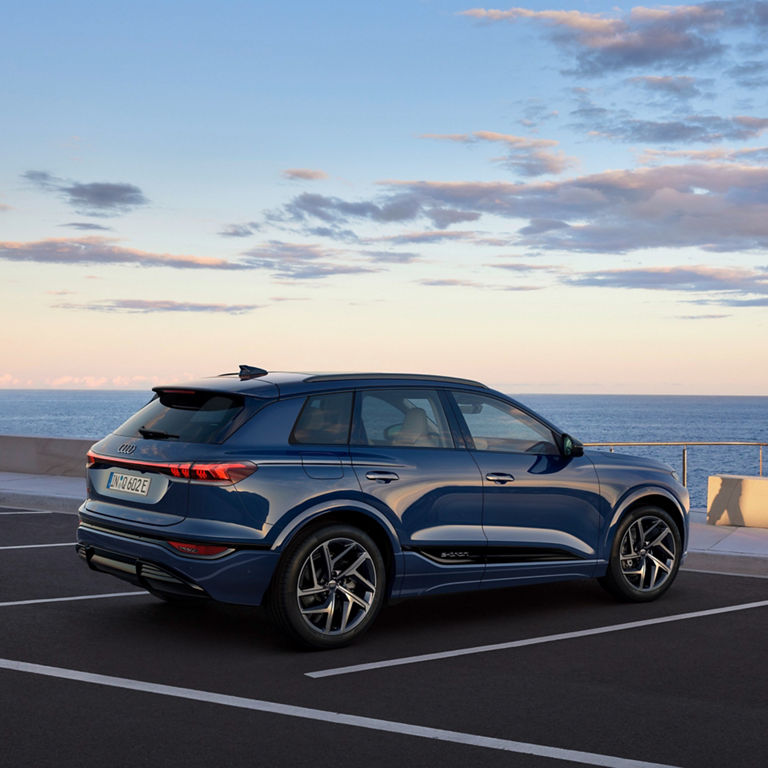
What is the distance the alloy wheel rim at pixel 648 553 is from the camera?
845 centimetres

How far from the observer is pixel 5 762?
4.62m

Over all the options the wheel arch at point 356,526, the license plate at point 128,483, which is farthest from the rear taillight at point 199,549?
the license plate at point 128,483

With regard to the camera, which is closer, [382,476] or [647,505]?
[382,476]

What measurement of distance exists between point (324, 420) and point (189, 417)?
85 centimetres

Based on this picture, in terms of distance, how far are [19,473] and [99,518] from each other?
448 inches

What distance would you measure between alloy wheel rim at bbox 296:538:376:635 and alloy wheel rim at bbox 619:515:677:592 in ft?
7.85

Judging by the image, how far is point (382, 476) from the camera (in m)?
7.03

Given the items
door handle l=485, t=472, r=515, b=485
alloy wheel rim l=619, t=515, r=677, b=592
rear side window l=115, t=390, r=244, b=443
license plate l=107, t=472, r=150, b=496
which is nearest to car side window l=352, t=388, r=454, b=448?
door handle l=485, t=472, r=515, b=485

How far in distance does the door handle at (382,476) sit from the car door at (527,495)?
75 cm

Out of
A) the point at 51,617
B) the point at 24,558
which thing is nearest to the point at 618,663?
the point at 51,617

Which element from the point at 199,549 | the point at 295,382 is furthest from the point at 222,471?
the point at 295,382

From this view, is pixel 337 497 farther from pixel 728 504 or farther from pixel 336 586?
pixel 728 504

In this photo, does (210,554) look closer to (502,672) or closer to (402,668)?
(402,668)

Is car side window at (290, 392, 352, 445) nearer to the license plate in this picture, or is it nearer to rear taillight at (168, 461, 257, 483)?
rear taillight at (168, 461, 257, 483)
